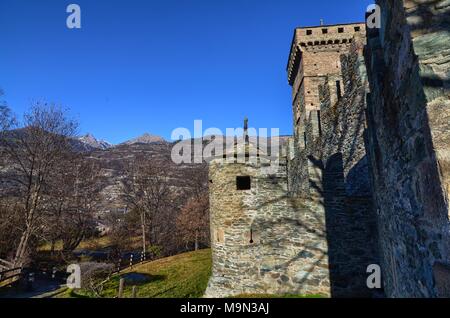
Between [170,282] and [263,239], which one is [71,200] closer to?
[170,282]

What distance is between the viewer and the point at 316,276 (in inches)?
358

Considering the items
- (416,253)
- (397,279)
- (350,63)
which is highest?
(350,63)

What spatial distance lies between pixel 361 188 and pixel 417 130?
779 centimetres

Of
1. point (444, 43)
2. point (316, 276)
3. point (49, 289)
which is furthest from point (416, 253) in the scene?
point (49, 289)

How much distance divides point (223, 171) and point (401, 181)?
7.74 metres

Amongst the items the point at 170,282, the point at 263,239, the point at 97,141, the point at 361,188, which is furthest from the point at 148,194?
the point at 97,141

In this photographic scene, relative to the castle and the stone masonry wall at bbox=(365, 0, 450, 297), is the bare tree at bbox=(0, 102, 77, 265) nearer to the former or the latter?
the castle

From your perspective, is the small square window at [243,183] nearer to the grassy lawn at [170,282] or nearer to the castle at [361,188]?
the castle at [361,188]

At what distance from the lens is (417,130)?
89.7 inches

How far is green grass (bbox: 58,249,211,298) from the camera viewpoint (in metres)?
11.8

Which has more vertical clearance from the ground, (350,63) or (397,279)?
(350,63)

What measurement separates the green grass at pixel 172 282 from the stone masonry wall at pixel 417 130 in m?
9.05

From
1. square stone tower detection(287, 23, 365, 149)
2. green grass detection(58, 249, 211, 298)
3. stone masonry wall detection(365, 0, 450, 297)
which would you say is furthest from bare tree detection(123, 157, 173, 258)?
stone masonry wall detection(365, 0, 450, 297)
